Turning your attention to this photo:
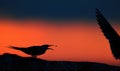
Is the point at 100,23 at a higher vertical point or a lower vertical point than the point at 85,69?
higher

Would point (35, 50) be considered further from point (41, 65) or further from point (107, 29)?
point (41, 65)

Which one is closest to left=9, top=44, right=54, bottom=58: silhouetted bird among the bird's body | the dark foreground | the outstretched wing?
the bird's body

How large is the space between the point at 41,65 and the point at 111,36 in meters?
2.84

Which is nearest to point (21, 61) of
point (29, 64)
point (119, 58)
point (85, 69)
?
point (29, 64)

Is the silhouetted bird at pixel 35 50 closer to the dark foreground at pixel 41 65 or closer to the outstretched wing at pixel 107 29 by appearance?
the outstretched wing at pixel 107 29

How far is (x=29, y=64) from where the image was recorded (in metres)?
Result: 8.52

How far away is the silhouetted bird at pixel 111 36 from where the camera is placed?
1023 cm

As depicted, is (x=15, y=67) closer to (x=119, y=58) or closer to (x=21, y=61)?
(x=21, y=61)

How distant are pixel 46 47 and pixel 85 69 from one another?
359 centimetres

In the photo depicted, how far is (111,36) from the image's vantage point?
10.4 metres

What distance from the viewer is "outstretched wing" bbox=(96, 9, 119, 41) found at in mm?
10430

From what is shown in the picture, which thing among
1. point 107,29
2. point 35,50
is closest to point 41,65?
point 35,50

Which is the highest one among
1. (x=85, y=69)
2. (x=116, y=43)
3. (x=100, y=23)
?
(x=100, y=23)

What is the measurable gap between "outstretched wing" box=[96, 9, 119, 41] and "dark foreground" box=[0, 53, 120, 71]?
72.7 inches
